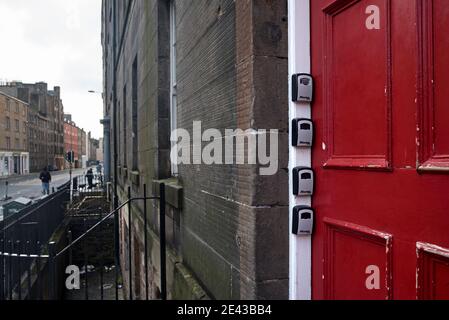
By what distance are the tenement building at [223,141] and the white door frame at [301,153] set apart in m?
0.07

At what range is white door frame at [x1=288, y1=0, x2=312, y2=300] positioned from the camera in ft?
7.80

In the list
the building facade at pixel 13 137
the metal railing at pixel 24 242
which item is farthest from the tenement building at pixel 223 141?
the building facade at pixel 13 137

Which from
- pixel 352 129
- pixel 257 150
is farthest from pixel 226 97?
pixel 352 129

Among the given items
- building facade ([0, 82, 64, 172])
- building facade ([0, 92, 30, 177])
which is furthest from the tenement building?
building facade ([0, 82, 64, 172])

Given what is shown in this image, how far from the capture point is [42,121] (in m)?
70.1

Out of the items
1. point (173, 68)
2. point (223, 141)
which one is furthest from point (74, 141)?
point (223, 141)

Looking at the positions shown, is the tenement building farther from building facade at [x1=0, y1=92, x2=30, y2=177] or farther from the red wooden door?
building facade at [x1=0, y1=92, x2=30, y2=177]

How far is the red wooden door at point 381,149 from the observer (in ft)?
4.99

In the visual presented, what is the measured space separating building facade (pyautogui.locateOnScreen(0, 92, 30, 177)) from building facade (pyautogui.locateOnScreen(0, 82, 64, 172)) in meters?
2.57

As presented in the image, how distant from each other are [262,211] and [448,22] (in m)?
1.41

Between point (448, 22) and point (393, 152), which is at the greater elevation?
point (448, 22)

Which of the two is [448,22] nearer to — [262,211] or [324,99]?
[324,99]

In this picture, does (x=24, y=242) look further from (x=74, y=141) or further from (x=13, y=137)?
(x=74, y=141)
